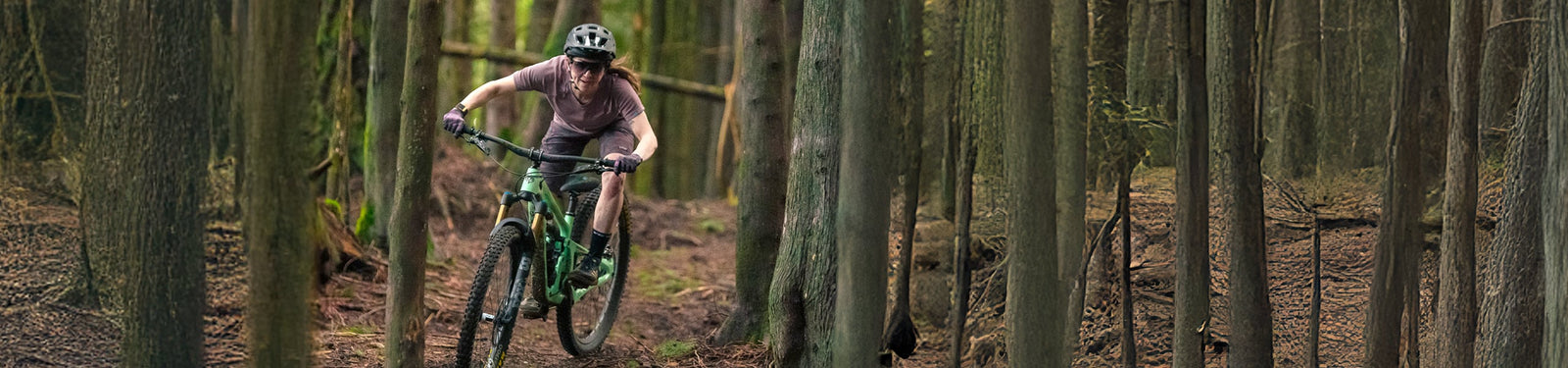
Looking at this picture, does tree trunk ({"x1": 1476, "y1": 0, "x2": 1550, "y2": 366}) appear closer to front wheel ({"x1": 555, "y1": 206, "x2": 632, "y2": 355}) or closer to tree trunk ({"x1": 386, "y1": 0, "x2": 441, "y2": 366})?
tree trunk ({"x1": 386, "y1": 0, "x2": 441, "y2": 366})

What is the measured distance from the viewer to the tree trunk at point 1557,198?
2975 mm

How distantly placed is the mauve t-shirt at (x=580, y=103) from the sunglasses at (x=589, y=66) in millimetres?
55

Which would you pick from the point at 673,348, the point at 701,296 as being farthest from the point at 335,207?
the point at 673,348

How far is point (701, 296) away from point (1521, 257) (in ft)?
17.7

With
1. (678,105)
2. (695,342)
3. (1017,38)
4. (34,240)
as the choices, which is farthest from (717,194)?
(1017,38)

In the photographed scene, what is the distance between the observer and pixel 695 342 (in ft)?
23.5

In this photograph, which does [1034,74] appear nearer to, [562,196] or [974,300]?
[974,300]

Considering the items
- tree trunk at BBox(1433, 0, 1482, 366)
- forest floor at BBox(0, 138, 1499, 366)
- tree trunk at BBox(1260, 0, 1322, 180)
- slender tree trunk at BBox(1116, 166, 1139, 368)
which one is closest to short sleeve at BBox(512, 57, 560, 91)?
forest floor at BBox(0, 138, 1499, 366)

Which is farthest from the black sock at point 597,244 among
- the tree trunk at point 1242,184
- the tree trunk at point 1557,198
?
the tree trunk at point 1557,198

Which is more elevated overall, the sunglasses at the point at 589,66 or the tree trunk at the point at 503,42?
the tree trunk at the point at 503,42

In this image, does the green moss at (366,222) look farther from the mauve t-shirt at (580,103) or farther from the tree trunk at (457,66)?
the tree trunk at (457,66)

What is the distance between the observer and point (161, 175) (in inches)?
114

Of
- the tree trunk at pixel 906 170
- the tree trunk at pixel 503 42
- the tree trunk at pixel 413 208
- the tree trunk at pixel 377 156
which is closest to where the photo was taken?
the tree trunk at pixel 413 208

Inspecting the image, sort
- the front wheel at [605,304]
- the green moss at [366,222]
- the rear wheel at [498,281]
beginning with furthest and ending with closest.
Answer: the green moss at [366,222] < the front wheel at [605,304] < the rear wheel at [498,281]
